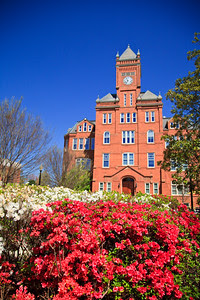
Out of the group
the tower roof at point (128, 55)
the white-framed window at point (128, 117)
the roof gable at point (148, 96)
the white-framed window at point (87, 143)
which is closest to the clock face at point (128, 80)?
the roof gable at point (148, 96)

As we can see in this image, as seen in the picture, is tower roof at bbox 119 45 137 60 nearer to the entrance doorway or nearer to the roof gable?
the roof gable

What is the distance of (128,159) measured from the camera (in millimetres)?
27719

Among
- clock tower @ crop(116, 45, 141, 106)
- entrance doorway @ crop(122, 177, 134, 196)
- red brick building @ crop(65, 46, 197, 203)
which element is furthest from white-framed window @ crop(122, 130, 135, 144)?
entrance doorway @ crop(122, 177, 134, 196)

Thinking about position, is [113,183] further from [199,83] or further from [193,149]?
[199,83]

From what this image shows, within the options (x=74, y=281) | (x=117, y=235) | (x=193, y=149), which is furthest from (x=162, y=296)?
(x=193, y=149)

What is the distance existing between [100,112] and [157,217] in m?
27.1

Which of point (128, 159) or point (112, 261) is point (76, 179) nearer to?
point (128, 159)

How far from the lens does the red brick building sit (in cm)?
2655

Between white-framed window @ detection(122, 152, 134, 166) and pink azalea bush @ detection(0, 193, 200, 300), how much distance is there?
2354 centimetres

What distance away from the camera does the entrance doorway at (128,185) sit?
87.6 ft

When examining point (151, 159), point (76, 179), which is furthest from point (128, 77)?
point (76, 179)

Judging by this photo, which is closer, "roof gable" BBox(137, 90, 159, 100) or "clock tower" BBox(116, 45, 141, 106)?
"roof gable" BBox(137, 90, 159, 100)

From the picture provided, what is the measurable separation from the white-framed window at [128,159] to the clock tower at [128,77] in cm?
759

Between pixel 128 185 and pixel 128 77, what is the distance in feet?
53.4
